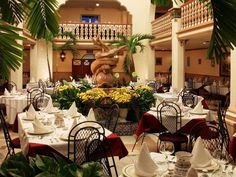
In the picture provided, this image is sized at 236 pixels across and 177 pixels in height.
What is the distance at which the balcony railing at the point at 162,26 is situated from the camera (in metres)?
12.6

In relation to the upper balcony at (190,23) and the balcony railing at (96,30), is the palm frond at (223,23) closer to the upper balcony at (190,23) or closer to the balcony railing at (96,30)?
the upper balcony at (190,23)

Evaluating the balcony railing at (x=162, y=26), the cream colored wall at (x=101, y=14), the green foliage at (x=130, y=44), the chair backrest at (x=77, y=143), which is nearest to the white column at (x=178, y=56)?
the balcony railing at (x=162, y=26)

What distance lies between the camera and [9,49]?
143cm

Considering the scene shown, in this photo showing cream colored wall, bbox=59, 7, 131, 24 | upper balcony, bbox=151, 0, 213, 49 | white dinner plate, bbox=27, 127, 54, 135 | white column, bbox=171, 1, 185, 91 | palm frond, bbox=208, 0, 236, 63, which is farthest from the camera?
cream colored wall, bbox=59, 7, 131, 24

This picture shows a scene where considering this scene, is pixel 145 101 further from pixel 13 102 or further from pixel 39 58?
pixel 39 58

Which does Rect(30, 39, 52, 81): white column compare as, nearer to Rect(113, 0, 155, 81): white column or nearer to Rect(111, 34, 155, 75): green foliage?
Rect(111, 34, 155, 75): green foliage

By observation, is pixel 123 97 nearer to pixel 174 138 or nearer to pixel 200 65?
pixel 174 138

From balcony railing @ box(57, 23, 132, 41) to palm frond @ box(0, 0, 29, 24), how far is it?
1418 centimetres

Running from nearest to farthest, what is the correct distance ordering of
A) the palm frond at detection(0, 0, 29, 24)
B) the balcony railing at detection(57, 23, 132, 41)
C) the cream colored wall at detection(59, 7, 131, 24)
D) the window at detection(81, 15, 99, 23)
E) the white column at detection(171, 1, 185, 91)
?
the palm frond at detection(0, 0, 29, 24), the white column at detection(171, 1, 185, 91), the balcony railing at detection(57, 23, 132, 41), the cream colored wall at detection(59, 7, 131, 24), the window at detection(81, 15, 99, 23)

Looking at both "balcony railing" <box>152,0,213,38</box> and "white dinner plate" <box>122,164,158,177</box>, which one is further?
"balcony railing" <box>152,0,213,38</box>

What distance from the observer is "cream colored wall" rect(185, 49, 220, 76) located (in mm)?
16234

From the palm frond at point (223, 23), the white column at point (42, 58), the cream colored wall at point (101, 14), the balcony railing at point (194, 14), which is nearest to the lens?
the palm frond at point (223, 23)

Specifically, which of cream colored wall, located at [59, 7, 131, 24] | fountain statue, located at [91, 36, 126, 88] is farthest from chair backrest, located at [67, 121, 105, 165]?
cream colored wall, located at [59, 7, 131, 24]

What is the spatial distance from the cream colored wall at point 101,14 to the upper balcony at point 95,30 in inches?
128
